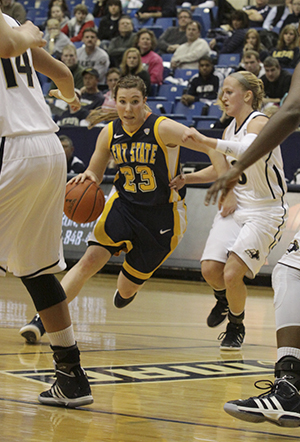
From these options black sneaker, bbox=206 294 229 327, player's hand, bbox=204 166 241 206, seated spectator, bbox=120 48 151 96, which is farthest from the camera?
seated spectator, bbox=120 48 151 96

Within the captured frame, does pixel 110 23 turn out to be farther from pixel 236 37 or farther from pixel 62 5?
pixel 236 37

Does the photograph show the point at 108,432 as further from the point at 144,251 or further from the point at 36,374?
the point at 144,251

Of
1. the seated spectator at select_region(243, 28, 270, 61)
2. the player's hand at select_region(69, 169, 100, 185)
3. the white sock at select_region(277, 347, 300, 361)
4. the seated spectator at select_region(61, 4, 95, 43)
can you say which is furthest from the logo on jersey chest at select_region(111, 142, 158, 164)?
the seated spectator at select_region(61, 4, 95, 43)

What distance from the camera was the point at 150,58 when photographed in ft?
39.5

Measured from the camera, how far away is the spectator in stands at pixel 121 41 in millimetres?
12547

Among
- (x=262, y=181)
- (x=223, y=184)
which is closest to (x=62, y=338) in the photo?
(x=223, y=184)

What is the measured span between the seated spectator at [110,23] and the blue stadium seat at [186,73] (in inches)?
79.6

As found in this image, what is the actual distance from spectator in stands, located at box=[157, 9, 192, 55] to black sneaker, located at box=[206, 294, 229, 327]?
8.68 m

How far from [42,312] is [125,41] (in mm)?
10683

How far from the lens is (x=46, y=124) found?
108 inches

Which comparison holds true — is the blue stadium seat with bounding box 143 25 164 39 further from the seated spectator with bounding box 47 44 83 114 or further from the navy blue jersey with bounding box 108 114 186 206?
the navy blue jersey with bounding box 108 114 186 206

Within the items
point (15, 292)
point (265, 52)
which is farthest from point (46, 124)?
point (265, 52)

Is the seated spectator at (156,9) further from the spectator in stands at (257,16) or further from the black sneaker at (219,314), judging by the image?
the black sneaker at (219,314)

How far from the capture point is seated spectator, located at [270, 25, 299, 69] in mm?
10766
